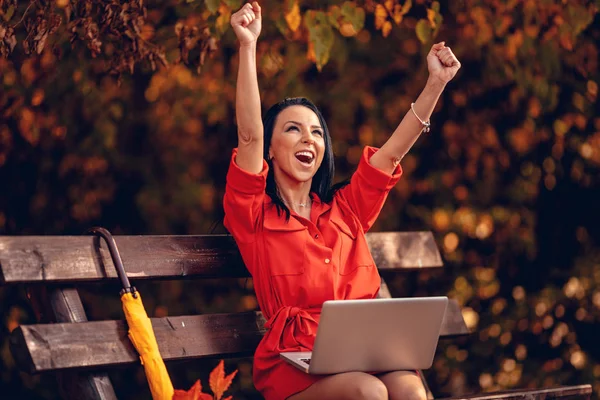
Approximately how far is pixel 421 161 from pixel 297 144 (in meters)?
2.80

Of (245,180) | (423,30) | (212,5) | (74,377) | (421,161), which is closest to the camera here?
(74,377)

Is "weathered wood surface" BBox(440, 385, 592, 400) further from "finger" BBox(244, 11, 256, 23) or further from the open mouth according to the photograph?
"finger" BBox(244, 11, 256, 23)

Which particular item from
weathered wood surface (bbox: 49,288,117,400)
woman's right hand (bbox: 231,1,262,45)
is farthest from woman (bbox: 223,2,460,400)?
weathered wood surface (bbox: 49,288,117,400)

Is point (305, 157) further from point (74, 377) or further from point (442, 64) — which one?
point (74, 377)

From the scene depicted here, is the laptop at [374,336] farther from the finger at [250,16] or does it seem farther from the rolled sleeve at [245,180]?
the finger at [250,16]

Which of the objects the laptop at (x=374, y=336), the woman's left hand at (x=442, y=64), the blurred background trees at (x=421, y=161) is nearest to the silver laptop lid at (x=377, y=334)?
the laptop at (x=374, y=336)

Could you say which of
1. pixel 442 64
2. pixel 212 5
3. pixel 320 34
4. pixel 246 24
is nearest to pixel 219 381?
pixel 246 24

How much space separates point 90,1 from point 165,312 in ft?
7.99

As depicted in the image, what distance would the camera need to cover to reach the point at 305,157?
3.15m

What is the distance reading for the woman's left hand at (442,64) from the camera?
124 inches

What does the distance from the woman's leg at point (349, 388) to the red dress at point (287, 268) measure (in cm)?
4

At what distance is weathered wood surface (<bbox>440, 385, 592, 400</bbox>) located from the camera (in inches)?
118

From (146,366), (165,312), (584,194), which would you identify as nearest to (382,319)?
(146,366)

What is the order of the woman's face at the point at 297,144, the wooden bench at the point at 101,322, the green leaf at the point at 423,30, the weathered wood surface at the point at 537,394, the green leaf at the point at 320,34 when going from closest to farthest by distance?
the wooden bench at the point at 101,322
the weathered wood surface at the point at 537,394
the woman's face at the point at 297,144
the green leaf at the point at 320,34
the green leaf at the point at 423,30
